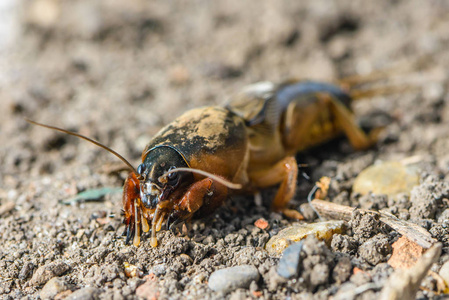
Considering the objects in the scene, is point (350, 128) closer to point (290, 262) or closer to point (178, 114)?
point (178, 114)

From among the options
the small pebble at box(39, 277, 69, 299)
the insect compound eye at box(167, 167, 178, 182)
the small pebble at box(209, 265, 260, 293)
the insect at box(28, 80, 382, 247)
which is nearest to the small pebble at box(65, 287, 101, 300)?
the small pebble at box(39, 277, 69, 299)

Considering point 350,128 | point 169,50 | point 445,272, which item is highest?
point 169,50

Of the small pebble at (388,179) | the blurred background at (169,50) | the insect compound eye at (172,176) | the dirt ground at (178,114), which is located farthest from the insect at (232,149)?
Answer: the blurred background at (169,50)

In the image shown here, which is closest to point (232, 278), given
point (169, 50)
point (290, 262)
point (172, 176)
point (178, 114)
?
point (290, 262)

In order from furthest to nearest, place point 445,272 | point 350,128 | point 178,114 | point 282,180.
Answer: point 178,114
point 350,128
point 282,180
point 445,272

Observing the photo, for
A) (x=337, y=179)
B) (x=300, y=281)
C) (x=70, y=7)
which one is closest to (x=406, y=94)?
(x=337, y=179)

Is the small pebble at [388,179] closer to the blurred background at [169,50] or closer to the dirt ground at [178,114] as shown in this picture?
the dirt ground at [178,114]

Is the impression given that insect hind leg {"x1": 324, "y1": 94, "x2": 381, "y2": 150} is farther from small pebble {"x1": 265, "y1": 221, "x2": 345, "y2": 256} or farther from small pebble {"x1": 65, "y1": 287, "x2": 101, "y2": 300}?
small pebble {"x1": 65, "y1": 287, "x2": 101, "y2": 300}
